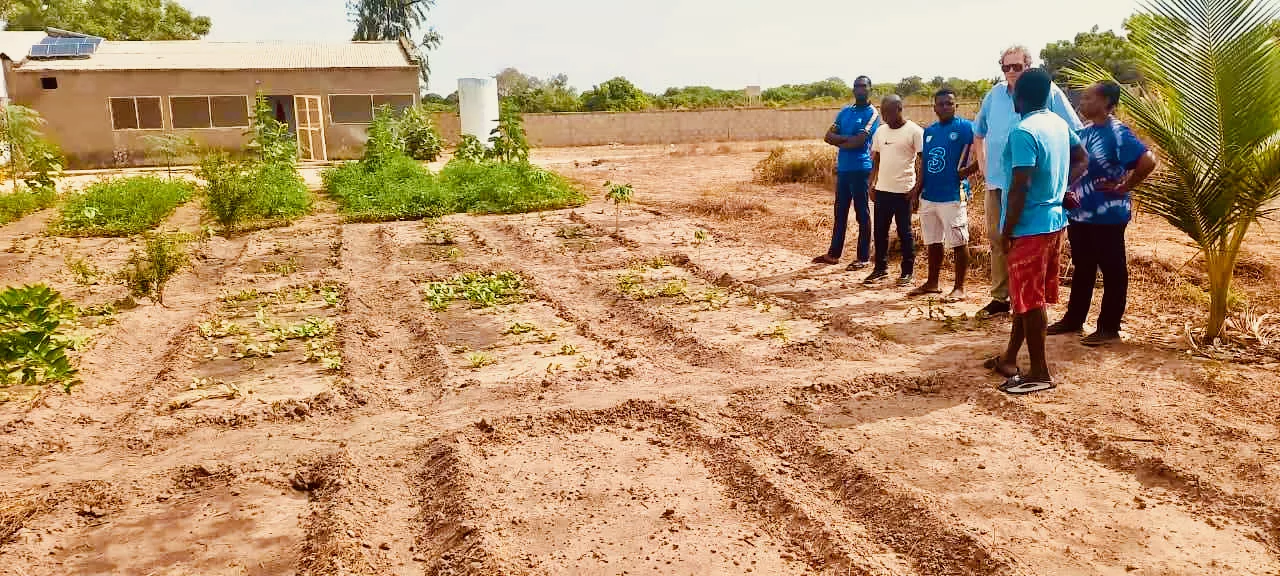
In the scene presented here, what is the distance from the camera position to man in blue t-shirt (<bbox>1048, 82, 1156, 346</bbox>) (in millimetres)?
5191

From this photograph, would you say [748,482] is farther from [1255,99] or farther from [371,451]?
[1255,99]

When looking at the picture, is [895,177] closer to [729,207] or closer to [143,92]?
[729,207]

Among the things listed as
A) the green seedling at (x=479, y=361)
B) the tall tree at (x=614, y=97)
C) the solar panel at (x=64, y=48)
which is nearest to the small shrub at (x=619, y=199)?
the green seedling at (x=479, y=361)

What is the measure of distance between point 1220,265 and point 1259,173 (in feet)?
1.99

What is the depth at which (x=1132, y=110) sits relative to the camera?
542 centimetres

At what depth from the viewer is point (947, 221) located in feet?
21.9

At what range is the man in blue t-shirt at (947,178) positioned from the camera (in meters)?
6.54

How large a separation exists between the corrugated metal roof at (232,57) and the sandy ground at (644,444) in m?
18.3

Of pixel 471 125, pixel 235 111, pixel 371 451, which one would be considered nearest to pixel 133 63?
pixel 235 111

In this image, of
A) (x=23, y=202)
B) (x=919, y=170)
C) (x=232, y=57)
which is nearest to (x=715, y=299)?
(x=919, y=170)

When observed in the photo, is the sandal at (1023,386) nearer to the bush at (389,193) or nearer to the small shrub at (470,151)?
the bush at (389,193)

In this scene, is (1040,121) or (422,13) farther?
(422,13)

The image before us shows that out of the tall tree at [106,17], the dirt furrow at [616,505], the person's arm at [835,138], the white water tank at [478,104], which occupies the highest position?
the tall tree at [106,17]

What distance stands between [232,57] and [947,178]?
23.9 m
